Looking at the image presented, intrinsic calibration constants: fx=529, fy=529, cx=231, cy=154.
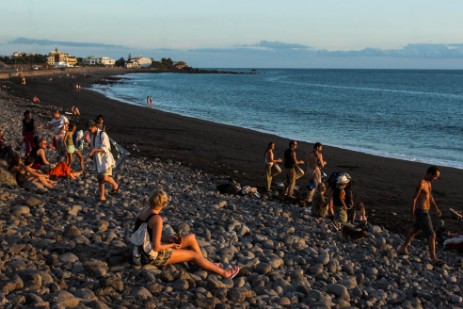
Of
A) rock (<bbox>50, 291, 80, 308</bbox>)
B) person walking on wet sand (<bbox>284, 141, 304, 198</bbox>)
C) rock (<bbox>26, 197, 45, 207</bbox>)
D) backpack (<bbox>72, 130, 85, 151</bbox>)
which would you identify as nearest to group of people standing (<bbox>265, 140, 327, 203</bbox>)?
person walking on wet sand (<bbox>284, 141, 304, 198</bbox>)

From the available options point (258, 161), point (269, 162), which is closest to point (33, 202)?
point (269, 162)

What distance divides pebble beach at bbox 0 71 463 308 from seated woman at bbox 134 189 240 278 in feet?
0.44

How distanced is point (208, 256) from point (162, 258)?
116 cm

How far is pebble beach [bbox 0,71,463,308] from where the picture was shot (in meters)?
6.43

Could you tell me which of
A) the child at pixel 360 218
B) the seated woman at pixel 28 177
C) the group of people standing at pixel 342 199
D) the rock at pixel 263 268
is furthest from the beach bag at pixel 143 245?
the child at pixel 360 218

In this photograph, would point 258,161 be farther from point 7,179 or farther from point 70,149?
point 7,179

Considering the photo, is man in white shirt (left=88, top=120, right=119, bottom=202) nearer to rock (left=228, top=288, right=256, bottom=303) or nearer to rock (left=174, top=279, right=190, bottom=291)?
rock (left=174, top=279, right=190, bottom=291)

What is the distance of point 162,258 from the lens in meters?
7.04

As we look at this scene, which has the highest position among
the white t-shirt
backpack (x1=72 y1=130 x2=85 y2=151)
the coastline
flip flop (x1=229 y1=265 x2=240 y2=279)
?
the white t-shirt

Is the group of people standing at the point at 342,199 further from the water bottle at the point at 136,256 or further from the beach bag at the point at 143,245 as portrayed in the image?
the water bottle at the point at 136,256

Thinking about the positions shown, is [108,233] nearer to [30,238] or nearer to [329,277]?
[30,238]

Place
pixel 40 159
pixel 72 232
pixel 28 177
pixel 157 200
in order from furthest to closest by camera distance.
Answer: pixel 40 159 → pixel 28 177 → pixel 72 232 → pixel 157 200

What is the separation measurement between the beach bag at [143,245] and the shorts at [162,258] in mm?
50

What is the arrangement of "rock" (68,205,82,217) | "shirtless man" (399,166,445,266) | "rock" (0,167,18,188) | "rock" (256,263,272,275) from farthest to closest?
"rock" (0,167,18,188) → "shirtless man" (399,166,445,266) → "rock" (68,205,82,217) → "rock" (256,263,272,275)
